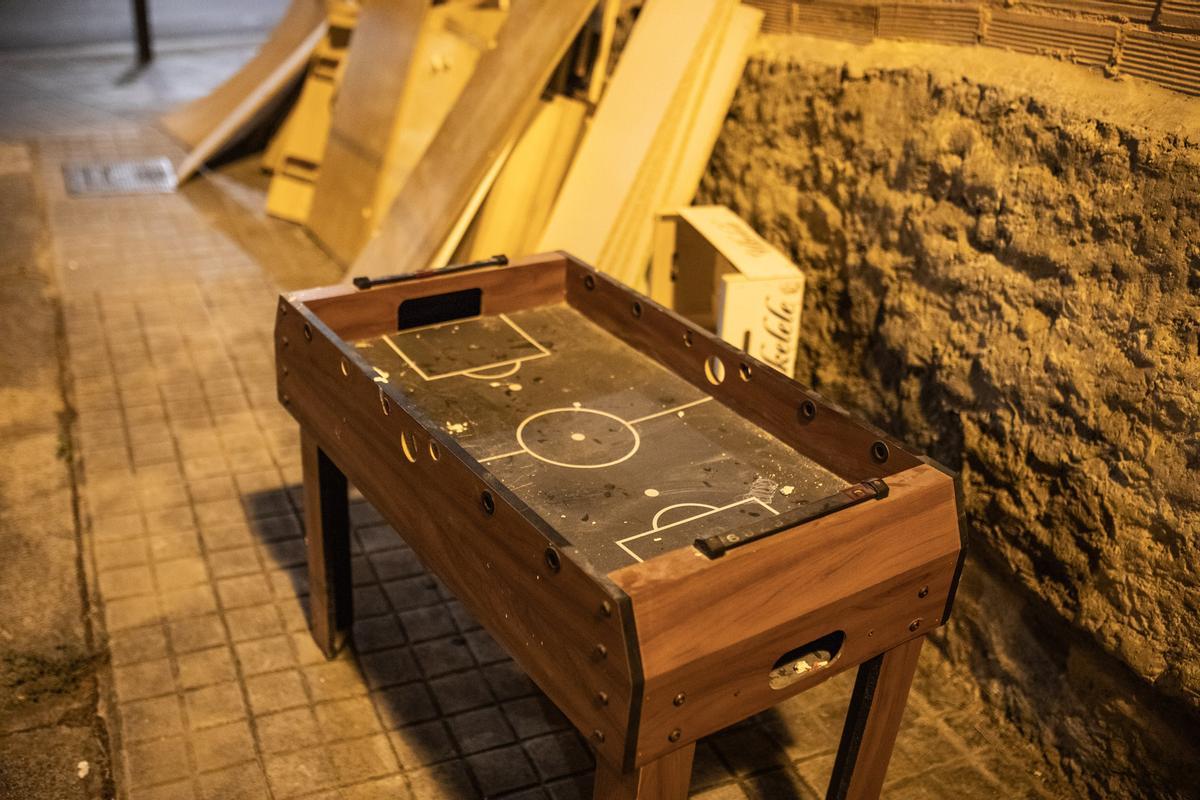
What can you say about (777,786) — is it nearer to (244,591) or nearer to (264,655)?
(264,655)

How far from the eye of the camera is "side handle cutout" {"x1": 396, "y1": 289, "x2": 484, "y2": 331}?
3061mm

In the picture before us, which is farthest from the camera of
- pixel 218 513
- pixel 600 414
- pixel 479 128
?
pixel 479 128

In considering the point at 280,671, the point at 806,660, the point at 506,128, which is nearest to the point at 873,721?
the point at 806,660

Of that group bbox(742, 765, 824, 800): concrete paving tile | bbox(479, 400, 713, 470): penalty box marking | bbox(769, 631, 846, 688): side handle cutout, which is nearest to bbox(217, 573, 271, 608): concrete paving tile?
bbox(479, 400, 713, 470): penalty box marking

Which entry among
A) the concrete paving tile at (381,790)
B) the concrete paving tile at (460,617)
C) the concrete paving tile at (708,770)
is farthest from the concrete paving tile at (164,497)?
the concrete paving tile at (708,770)

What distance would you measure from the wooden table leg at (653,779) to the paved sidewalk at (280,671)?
0.90m

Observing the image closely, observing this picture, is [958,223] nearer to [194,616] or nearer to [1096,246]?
[1096,246]

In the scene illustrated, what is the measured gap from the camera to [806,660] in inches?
84.8

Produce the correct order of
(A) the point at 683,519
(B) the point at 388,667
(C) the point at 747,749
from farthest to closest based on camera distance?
(B) the point at 388,667
(C) the point at 747,749
(A) the point at 683,519

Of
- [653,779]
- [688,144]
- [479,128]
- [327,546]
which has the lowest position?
[327,546]

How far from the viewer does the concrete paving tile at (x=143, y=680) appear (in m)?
3.12

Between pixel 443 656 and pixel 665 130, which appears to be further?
pixel 665 130

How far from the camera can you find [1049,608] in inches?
117

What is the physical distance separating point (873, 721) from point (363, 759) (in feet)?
4.44
